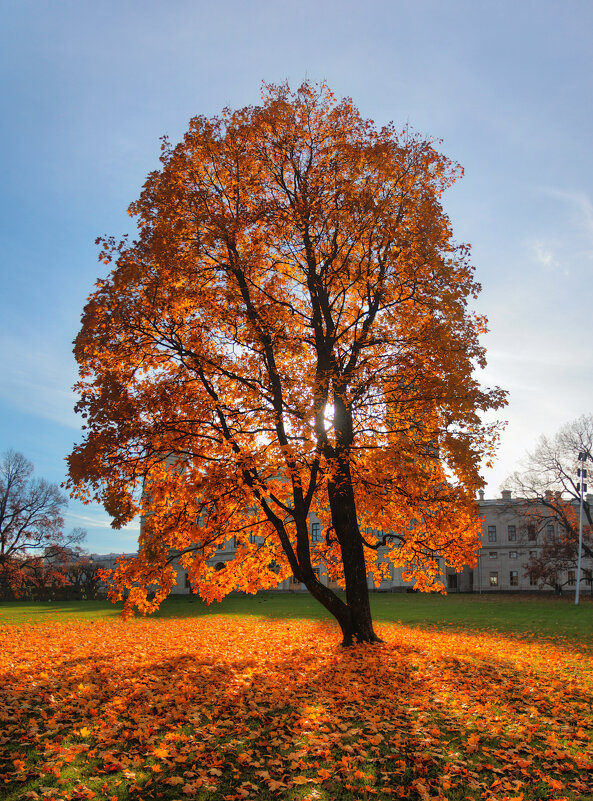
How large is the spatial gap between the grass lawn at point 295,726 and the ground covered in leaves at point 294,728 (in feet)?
0.07

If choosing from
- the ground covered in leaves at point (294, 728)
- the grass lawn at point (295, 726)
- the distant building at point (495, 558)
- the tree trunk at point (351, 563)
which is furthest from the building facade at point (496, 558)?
the ground covered in leaves at point (294, 728)

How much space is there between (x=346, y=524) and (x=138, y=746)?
871 cm

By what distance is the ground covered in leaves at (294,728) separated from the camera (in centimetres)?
514

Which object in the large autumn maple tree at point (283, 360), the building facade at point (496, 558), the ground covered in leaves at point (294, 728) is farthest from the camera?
the building facade at point (496, 558)

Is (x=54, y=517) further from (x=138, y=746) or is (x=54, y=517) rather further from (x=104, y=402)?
(x=138, y=746)

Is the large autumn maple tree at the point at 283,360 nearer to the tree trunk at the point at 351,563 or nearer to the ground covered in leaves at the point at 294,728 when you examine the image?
the tree trunk at the point at 351,563

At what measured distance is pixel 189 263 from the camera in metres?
13.2

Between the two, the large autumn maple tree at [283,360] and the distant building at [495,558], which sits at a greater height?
the large autumn maple tree at [283,360]

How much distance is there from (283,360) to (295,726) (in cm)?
949

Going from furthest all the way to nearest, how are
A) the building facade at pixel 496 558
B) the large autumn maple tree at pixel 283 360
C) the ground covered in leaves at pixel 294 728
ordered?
the building facade at pixel 496 558 < the large autumn maple tree at pixel 283 360 < the ground covered in leaves at pixel 294 728

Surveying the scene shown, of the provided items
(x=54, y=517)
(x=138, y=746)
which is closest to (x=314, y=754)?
(x=138, y=746)

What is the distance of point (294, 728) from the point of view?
6648 mm

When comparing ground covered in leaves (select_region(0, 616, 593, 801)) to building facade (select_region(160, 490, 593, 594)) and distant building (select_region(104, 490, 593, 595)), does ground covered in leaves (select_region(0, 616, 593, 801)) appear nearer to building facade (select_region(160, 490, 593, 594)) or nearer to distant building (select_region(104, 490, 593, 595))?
building facade (select_region(160, 490, 593, 594))

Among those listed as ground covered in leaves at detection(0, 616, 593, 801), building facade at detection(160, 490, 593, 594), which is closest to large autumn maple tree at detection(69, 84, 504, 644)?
ground covered in leaves at detection(0, 616, 593, 801)
